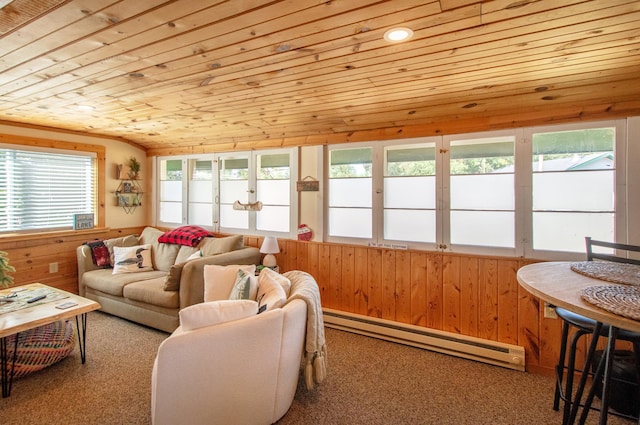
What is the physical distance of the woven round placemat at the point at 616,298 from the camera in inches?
47.4

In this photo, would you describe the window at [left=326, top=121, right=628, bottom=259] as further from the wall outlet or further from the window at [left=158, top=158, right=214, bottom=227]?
the window at [left=158, top=158, right=214, bottom=227]

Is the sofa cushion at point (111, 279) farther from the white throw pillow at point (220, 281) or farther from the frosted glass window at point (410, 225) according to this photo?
the frosted glass window at point (410, 225)

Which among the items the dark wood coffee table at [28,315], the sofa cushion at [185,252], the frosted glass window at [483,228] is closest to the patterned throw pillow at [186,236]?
the sofa cushion at [185,252]

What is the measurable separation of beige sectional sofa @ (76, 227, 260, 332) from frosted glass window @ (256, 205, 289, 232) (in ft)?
1.10

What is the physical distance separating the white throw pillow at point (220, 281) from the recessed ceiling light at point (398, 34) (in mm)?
1919

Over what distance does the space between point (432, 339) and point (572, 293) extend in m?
1.73

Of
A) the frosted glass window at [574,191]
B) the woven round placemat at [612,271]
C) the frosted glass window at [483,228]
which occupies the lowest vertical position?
the woven round placemat at [612,271]

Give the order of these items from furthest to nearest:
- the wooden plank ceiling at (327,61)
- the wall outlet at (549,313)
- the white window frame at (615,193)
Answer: the wall outlet at (549,313) < the white window frame at (615,193) < the wooden plank ceiling at (327,61)

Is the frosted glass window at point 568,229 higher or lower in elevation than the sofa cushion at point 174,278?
higher

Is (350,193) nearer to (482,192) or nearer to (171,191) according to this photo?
(482,192)

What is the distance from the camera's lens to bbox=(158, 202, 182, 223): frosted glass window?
16.1ft

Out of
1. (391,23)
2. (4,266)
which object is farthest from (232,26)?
(4,266)

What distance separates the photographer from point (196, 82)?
240 centimetres

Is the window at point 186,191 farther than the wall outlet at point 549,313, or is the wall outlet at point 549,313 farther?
the window at point 186,191
